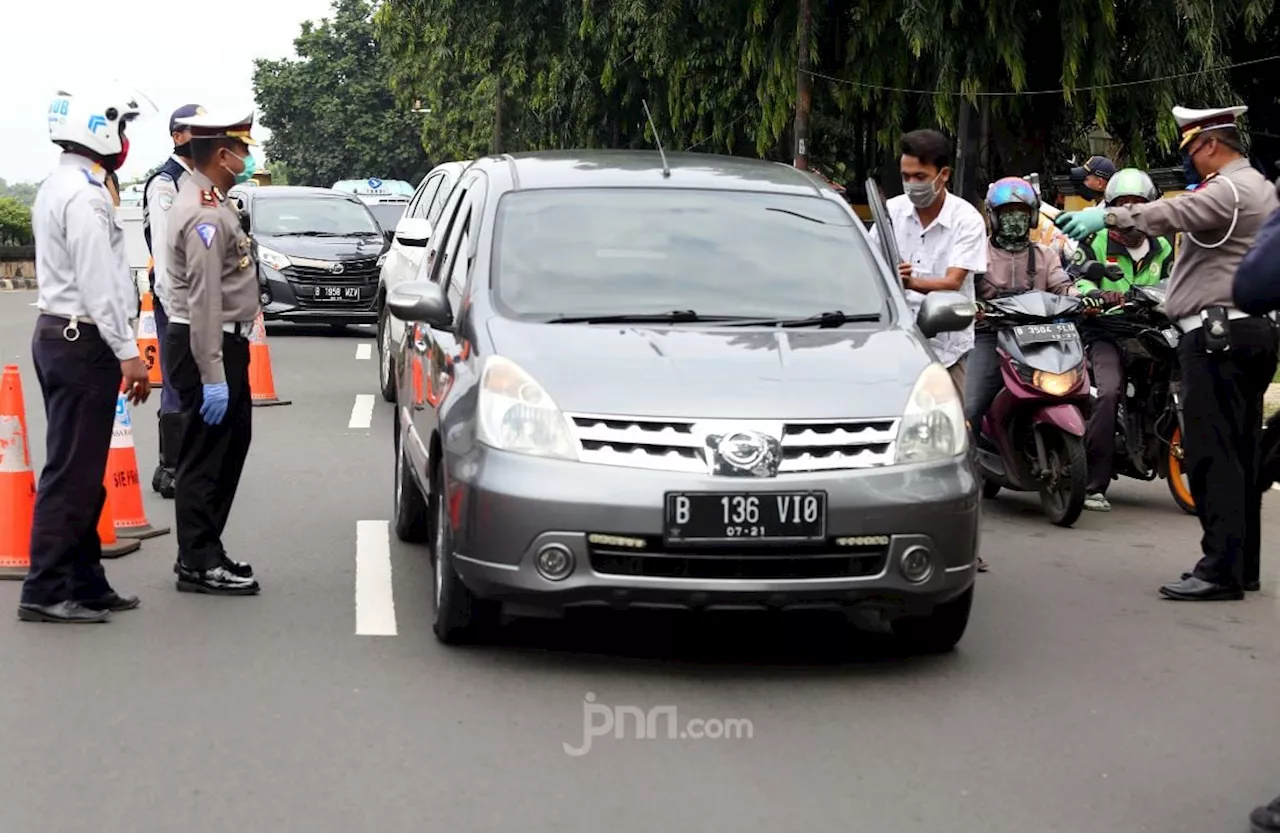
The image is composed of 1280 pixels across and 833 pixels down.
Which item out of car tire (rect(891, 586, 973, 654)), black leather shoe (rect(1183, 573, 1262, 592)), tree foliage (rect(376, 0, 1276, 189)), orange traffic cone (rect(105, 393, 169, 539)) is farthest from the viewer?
tree foliage (rect(376, 0, 1276, 189))

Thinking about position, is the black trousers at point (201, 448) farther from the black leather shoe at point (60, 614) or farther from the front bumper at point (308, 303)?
the front bumper at point (308, 303)

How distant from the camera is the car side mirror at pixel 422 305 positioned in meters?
7.32

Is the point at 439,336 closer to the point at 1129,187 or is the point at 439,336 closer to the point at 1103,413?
the point at 1103,413

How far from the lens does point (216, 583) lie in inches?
316

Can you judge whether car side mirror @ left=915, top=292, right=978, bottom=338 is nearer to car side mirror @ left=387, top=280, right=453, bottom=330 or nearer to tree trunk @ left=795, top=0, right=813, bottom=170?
car side mirror @ left=387, top=280, right=453, bottom=330

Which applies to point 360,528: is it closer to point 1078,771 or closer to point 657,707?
point 657,707

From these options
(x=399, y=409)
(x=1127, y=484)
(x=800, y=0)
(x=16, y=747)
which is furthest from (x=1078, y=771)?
(x=800, y=0)

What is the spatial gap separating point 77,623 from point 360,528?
2.45 metres

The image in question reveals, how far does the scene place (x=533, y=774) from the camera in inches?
218

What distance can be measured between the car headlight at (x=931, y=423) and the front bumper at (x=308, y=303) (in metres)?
15.7

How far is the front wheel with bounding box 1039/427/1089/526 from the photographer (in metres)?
10.1

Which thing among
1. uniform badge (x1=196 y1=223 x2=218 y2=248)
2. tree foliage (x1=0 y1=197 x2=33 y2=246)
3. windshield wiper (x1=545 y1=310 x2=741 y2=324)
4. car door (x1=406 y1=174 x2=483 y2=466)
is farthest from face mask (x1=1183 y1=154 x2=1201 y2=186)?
tree foliage (x1=0 y1=197 x2=33 y2=246)

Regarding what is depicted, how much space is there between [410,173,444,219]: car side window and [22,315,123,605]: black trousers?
7.25m
